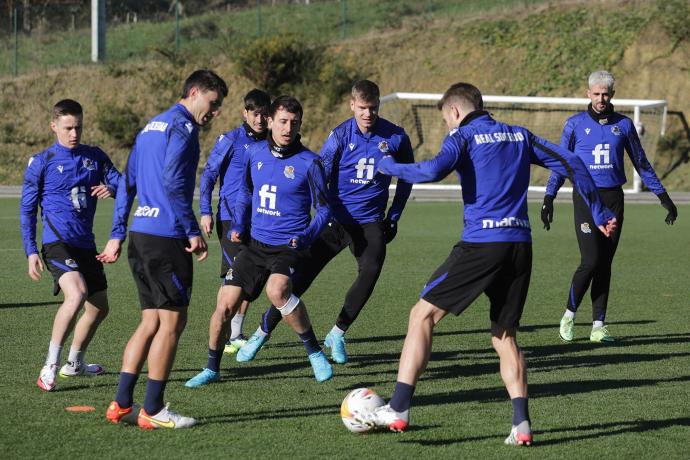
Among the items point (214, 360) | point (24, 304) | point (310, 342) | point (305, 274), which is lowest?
point (24, 304)

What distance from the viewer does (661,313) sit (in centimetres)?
1138

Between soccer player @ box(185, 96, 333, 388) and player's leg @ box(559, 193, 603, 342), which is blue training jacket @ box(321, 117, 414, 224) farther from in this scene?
player's leg @ box(559, 193, 603, 342)

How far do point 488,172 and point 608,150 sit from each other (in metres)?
4.03

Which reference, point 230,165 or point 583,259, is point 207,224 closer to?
point 230,165

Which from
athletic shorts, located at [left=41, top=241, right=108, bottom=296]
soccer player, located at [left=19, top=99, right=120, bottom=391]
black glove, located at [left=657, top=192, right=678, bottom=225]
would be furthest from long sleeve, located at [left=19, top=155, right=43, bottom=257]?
black glove, located at [left=657, top=192, right=678, bottom=225]

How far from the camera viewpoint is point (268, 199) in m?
7.97

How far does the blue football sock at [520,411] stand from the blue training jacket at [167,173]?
2.03m

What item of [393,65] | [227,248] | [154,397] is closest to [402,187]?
[227,248]

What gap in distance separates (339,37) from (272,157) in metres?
37.2

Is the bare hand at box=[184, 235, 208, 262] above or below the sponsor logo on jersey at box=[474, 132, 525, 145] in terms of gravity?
below

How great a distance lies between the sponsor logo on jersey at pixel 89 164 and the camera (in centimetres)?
796

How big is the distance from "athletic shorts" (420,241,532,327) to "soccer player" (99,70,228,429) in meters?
1.38

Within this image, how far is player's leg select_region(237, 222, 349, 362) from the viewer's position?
28.5 feet

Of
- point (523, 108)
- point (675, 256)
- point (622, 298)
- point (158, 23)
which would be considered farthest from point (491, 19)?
point (622, 298)
